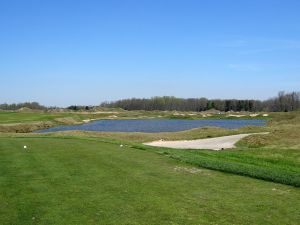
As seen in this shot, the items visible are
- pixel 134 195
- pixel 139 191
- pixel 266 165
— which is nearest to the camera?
pixel 134 195

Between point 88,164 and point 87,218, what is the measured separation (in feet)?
27.6

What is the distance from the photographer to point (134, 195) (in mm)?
12125

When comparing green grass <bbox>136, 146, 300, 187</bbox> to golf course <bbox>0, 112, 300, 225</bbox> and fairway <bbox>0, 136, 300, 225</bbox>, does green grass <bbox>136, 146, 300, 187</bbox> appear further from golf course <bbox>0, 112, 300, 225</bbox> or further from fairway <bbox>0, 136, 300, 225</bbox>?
fairway <bbox>0, 136, 300, 225</bbox>

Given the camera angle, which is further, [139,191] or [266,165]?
[266,165]

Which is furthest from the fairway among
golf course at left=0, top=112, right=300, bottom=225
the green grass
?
the green grass

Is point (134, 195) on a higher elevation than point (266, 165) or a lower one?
higher

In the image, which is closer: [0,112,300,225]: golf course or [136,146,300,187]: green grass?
[0,112,300,225]: golf course

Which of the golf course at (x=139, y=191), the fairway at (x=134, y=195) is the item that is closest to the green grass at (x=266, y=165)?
the golf course at (x=139, y=191)

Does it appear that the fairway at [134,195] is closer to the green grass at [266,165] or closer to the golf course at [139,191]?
the golf course at [139,191]

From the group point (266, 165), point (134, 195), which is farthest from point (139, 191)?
point (266, 165)

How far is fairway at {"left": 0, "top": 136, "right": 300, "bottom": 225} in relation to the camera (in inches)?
390

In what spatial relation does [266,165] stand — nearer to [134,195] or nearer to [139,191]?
[139,191]

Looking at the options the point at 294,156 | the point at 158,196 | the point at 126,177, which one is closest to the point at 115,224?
the point at 158,196

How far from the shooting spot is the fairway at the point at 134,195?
991 centimetres
